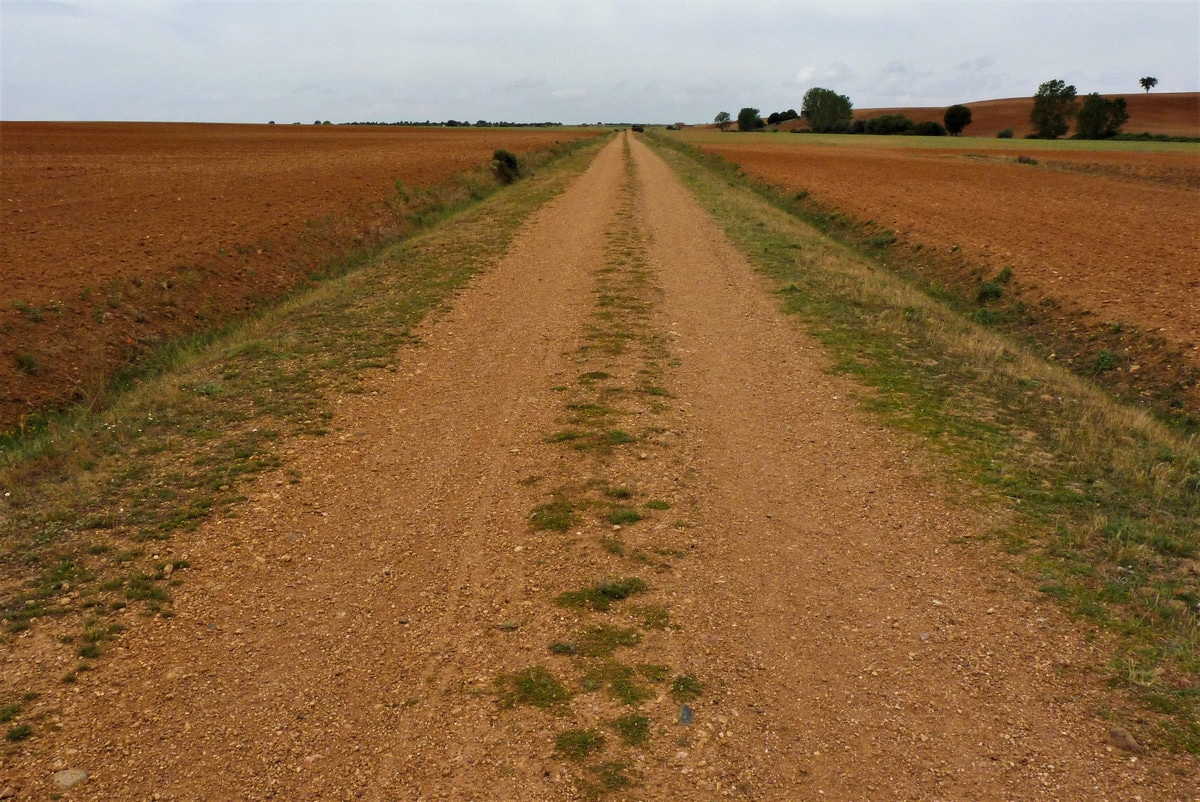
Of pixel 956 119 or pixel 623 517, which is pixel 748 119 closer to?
pixel 956 119

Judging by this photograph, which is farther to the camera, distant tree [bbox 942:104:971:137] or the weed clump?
distant tree [bbox 942:104:971:137]

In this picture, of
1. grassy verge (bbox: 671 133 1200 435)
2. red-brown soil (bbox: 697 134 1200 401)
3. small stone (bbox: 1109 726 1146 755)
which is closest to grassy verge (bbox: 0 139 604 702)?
small stone (bbox: 1109 726 1146 755)

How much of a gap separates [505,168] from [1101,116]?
94054mm

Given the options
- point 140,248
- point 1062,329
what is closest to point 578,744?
point 1062,329

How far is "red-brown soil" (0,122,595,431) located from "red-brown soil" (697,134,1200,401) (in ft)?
48.7

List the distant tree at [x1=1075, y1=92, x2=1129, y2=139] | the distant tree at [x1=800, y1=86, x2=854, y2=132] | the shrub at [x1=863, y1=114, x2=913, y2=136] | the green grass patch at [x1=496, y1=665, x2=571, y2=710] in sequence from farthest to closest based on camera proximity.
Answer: the distant tree at [x1=800, y1=86, x2=854, y2=132]
the shrub at [x1=863, y1=114, x2=913, y2=136]
the distant tree at [x1=1075, y1=92, x2=1129, y2=139]
the green grass patch at [x1=496, y1=665, x2=571, y2=710]

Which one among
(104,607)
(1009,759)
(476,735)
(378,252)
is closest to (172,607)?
(104,607)

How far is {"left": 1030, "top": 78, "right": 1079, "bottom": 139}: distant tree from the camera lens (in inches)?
3903

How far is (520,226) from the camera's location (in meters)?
20.6

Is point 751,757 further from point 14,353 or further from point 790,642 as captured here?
point 14,353

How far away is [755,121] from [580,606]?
172 metres

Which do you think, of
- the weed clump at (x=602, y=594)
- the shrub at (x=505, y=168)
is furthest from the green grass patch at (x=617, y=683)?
the shrub at (x=505, y=168)

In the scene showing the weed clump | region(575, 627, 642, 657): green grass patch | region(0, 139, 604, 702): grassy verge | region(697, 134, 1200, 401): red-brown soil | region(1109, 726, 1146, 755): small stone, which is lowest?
region(1109, 726, 1146, 755): small stone

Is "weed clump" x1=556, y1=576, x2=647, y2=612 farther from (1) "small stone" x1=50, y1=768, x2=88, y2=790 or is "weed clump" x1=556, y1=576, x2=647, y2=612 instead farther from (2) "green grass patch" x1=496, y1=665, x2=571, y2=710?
(1) "small stone" x1=50, y1=768, x2=88, y2=790
